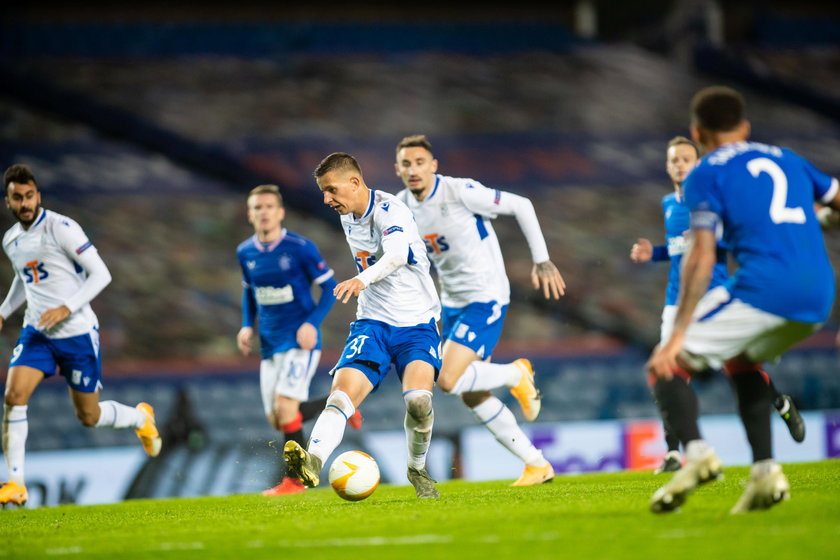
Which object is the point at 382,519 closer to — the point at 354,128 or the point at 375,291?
the point at 375,291

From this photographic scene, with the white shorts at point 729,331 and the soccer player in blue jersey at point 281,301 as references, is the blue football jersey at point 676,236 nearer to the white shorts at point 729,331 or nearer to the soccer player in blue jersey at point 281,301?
the soccer player in blue jersey at point 281,301

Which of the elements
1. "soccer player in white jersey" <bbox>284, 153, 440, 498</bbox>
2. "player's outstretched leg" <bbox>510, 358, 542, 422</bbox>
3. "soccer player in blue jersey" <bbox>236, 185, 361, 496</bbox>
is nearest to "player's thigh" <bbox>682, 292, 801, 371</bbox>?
"soccer player in white jersey" <bbox>284, 153, 440, 498</bbox>

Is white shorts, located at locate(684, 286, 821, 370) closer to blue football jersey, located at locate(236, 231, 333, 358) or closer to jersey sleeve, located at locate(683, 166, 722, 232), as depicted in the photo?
jersey sleeve, located at locate(683, 166, 722, 232)

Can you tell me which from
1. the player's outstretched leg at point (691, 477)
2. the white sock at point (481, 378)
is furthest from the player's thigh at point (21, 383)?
the player's outstretched leg at point (691, 477)

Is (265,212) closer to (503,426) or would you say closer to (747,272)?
(503,426)

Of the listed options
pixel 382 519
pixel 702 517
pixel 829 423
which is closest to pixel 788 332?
pixel 702 517

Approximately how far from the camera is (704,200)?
452 centimetres

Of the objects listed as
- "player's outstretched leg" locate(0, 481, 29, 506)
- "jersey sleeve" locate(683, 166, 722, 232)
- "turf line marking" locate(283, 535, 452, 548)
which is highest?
"jersey sleeve" locate(683, 166, 722, 232)

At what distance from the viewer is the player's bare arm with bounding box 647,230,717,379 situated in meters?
4.36

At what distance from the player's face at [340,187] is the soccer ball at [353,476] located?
134 cm

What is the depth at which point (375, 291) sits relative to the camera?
20.5 feet

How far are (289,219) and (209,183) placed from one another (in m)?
1.54

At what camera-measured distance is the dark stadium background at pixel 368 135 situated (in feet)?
43.4

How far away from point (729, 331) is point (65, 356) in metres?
5.24
